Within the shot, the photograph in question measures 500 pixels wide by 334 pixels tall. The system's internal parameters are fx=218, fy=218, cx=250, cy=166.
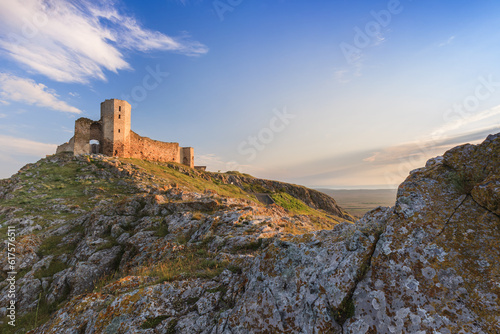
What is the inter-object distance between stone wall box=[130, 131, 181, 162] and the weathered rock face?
Result: 1973 inches

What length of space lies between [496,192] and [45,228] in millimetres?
26026

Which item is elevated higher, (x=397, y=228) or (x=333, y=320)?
(x=397, y=228)

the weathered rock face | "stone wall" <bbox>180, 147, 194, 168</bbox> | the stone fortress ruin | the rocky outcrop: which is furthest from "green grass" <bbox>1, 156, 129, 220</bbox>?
the rocky outcrop

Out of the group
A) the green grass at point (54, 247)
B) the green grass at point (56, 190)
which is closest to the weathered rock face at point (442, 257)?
the green grass at point (54, 247)

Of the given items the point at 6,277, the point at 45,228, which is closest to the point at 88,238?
the point at 6,277

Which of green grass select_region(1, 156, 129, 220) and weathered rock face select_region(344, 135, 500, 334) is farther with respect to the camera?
green grass select_region(1, 156, 129, 220)

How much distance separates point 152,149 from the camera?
5153 cm

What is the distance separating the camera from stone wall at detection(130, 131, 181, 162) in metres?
46.7

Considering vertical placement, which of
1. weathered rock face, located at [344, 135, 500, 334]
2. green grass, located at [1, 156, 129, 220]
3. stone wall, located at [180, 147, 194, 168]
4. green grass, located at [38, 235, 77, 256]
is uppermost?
stone wall, located at [180, 147, 194, 168]

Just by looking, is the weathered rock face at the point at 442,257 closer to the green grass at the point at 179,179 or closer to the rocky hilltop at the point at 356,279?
the rocky hilltop at the point at 356,279

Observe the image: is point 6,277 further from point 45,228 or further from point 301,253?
point 301,253

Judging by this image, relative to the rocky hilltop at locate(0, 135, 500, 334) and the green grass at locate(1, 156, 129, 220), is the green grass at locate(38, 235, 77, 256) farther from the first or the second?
the rocky hilltop at locate(0, 135, 500, 334)

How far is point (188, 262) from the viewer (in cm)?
853

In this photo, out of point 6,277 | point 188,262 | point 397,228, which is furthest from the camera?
point 6,277
